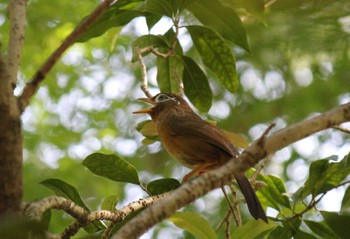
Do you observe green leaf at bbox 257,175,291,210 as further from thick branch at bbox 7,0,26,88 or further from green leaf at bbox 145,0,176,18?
thick branch at bbox 7,0,26,88

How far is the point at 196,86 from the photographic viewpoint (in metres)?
4.64

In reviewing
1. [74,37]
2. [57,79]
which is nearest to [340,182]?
[74,37]

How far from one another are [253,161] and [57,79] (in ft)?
21.0

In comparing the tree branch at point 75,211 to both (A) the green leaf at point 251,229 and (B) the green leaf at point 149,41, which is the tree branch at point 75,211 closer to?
(A) the green leaf at point 251,229

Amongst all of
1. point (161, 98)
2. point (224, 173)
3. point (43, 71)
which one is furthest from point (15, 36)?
point (161, 98)

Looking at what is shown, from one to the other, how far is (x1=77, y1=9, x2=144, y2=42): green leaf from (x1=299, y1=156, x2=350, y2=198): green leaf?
1.59 meters

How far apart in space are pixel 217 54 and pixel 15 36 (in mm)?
2044

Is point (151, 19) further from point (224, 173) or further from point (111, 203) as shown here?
point (224, 173)

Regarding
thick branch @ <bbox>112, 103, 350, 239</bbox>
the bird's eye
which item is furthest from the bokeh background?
thick branch @ <bbox>112, 103, 350, 239</bbox>

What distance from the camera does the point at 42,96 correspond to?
8.61m

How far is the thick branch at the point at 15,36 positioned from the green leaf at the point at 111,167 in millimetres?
961

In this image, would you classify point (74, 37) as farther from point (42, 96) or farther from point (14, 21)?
point (42, 96)

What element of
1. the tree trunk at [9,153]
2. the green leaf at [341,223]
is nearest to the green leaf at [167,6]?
the green leaf at [341,223]

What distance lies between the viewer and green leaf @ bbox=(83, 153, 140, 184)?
347cm
